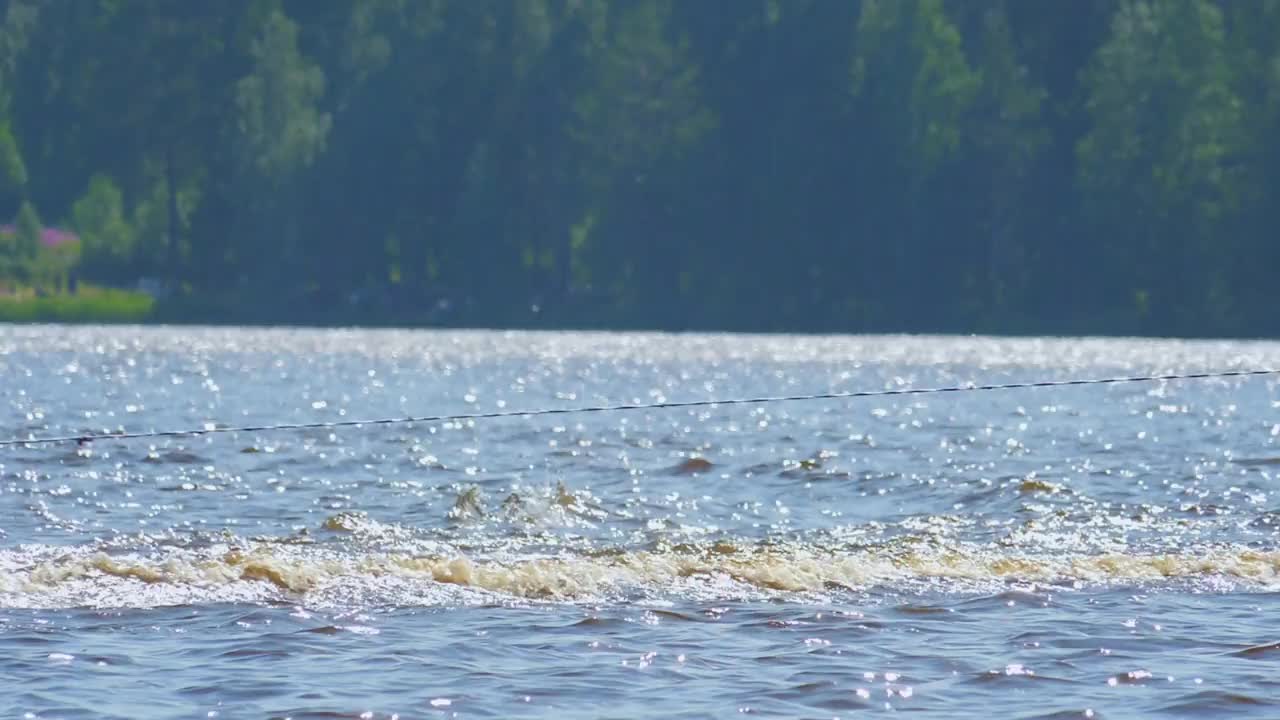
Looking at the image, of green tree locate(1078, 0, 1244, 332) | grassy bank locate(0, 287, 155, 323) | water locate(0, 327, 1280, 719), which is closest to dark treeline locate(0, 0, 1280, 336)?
green tree locate(1078, 0, 1244, 332)

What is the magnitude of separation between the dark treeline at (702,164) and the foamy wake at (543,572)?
63219 mm

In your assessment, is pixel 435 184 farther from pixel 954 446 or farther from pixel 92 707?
pixel 92 707

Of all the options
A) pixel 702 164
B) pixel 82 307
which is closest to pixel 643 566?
pixel 702 164

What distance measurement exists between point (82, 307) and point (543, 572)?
310ft

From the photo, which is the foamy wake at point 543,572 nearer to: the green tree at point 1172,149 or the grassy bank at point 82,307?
the green tree at point 1172,149

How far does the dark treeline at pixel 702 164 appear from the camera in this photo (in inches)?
3258

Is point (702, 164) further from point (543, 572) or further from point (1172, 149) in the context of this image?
point (543, 572)

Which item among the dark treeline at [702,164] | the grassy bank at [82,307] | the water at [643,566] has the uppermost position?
the dark treeline at [702,164]

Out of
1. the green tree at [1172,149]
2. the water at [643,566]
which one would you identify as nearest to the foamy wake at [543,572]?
the water at [643,566]

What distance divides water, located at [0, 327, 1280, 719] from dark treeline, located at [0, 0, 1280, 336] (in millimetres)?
47916

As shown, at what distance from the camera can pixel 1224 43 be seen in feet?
275

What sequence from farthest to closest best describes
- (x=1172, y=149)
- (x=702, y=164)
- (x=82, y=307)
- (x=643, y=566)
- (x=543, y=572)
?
(x=82, y=307), (x=702, y=164), (x=1172, y=149), (x=643, y=566), (x=543, y=572)

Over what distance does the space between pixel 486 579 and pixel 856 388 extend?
3025 cm

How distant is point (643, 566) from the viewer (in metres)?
16.9
